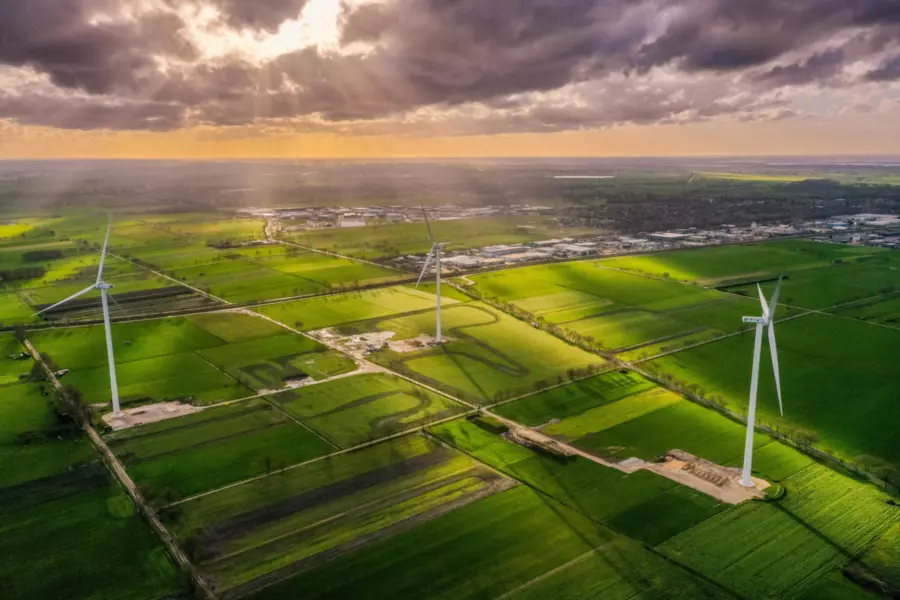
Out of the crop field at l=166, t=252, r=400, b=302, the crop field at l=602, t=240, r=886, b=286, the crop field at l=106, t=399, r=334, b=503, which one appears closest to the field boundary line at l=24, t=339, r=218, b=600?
the crop field at l=106, t=399, r=334, b=503

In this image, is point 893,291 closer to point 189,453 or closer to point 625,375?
point 625,375

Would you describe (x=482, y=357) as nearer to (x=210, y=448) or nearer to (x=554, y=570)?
(x=210, y=448)

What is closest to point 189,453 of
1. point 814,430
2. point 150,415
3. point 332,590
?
point 150,415

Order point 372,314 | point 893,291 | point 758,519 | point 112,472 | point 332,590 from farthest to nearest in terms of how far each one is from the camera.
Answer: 1. point 893,291
2. point 372,314
3. point 112,472
4. point 758,519
5. point 332,590

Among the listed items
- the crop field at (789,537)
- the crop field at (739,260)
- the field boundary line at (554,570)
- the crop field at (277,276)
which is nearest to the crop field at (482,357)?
the field boundary line at (554,570)

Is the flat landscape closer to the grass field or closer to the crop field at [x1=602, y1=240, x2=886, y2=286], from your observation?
the grass field

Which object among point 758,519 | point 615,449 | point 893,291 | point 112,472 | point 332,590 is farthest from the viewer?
point 893,291
